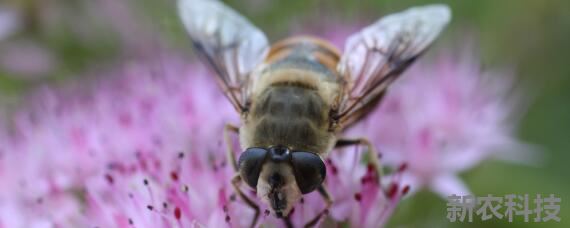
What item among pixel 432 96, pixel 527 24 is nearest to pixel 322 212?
pixel 432 96

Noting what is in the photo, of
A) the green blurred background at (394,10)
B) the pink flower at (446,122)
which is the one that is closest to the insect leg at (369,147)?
the pink flower at (446,122)

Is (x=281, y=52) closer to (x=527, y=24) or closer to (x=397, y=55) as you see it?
(x=397, y=55)

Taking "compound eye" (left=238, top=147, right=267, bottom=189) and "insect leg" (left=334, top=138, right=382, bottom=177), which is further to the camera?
"insect leg" (left=334, top=138, right=382, bottom=177)

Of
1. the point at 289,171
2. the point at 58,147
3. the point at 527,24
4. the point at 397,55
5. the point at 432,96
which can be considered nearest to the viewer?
the point at 289,171

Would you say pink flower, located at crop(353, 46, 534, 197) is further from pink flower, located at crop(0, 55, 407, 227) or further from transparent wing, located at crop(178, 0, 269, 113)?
transparent wing, located at crop(178, 0, 269, 113)

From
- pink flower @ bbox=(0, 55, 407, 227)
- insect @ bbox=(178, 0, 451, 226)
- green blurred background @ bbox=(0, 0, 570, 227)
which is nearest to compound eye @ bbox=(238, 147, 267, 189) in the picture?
insect @ bbox=(178, 0, 451, 226)

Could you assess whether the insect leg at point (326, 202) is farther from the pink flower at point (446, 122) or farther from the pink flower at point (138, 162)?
the pink flower at point (446, 122)
